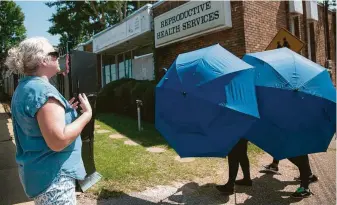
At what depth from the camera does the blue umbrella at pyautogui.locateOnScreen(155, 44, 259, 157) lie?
3.21m

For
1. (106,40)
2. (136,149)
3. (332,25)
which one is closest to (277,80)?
(136,149)

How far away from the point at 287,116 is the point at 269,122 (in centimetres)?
21

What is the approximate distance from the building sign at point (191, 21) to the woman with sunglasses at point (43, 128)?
7.64 m

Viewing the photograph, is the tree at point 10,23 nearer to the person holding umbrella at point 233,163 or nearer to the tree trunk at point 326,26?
the tree trunk at point 326,26

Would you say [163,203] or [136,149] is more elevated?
[136,149]

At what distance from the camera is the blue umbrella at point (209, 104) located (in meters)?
3.21

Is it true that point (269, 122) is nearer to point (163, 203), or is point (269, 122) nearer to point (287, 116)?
point (287, 116)

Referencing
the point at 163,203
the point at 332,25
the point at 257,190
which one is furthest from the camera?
the point at 332,25

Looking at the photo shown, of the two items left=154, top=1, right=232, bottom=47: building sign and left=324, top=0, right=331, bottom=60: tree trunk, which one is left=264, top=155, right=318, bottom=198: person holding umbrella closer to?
left=154, top=1, right=232, bottom=47: building sign

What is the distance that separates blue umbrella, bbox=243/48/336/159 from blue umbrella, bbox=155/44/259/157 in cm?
32

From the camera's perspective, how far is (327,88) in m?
3.65

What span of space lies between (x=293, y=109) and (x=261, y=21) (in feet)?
21.4

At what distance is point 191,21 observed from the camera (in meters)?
9.77

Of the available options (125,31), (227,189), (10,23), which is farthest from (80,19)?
(227,189)
